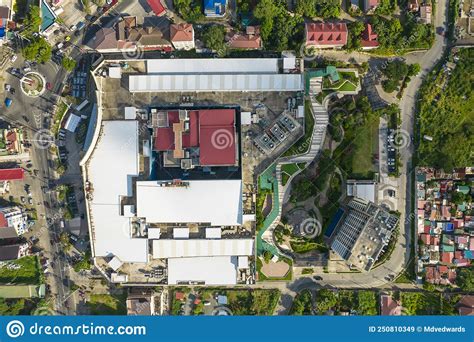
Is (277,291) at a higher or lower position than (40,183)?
lower

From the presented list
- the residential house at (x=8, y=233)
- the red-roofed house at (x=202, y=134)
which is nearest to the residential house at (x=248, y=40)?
the red-roofed house at (x=202, y=134)

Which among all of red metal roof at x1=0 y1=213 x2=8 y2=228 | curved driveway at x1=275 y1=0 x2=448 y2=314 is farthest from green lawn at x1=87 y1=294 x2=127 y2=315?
curved driveway at x1=275 y1=0 x2=448 y2=314

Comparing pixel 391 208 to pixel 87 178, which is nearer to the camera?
pixel 87 178

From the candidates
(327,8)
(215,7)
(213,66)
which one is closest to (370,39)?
→ (327,8)

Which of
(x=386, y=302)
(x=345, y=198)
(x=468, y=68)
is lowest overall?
(x=386, y=302)

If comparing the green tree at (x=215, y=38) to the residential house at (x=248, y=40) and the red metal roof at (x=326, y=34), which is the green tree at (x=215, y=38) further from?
the red metal roof at (x=326, y=34)

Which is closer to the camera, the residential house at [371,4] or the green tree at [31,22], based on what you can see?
the residential house at [371,4]

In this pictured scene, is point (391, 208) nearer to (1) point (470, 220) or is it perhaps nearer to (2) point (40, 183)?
(1) point (470, 220)

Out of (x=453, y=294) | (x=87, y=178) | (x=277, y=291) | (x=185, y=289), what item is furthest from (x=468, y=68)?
(x=87, y=178)
